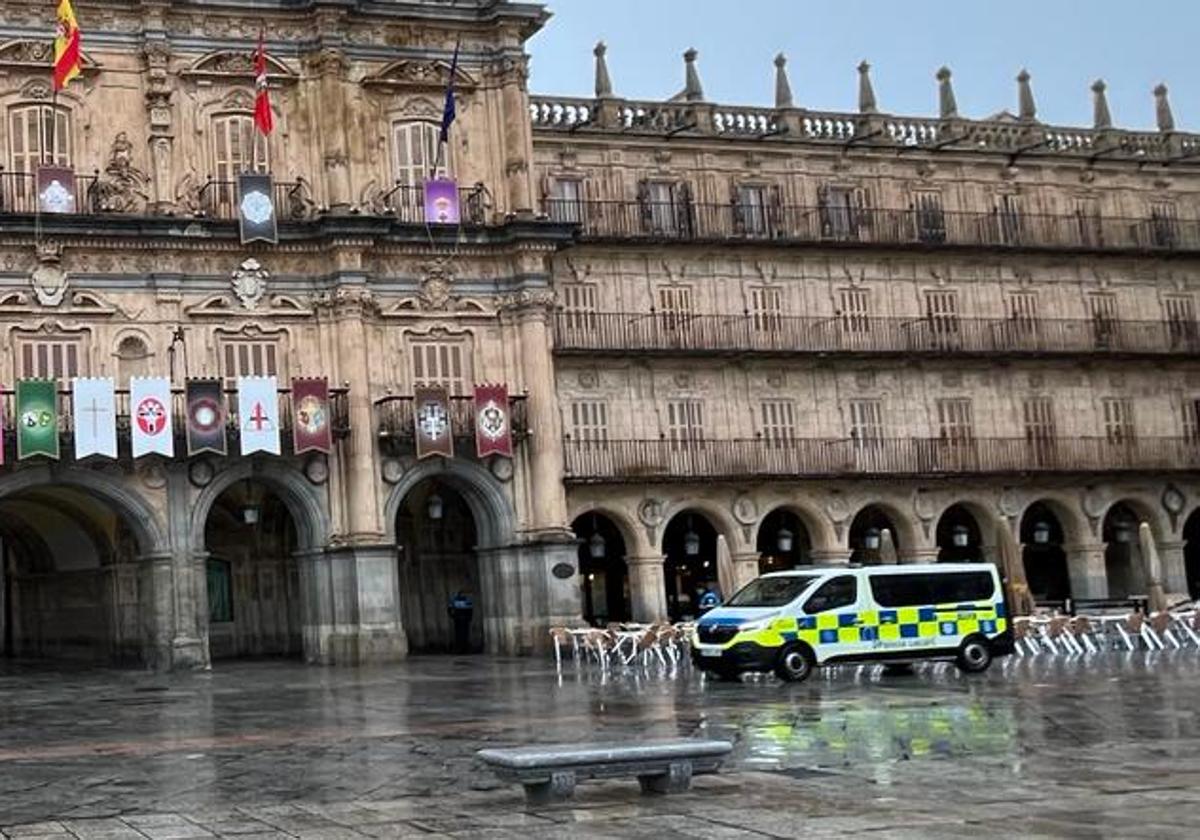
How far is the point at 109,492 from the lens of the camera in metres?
34.8

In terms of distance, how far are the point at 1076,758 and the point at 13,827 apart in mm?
9107

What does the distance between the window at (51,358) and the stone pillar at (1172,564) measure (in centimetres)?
3034

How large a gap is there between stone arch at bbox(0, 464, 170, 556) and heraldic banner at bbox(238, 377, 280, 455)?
2.54 meters

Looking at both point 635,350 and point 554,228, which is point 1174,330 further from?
point 554,228

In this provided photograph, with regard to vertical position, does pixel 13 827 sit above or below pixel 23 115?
below

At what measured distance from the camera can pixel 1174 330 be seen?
4906 centimetres

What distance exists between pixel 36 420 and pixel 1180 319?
110 ft

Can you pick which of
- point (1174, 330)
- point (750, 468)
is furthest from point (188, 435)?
point (1174, 330)

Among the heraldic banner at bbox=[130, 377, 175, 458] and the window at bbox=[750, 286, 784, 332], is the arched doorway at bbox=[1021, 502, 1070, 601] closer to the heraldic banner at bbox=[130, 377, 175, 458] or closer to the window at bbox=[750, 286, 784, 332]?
the window at bbox=[750, 286, 784, 332]

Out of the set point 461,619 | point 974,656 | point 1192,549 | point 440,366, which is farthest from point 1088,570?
point 974,656

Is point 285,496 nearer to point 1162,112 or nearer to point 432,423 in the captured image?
point 432,423

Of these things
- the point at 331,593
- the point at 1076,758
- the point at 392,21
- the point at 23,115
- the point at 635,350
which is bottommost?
the point at 1076,758

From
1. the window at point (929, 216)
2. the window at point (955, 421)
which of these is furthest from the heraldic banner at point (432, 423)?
the window at point (929, 216)

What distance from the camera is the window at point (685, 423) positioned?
42.5 metres
